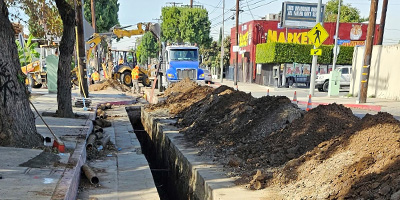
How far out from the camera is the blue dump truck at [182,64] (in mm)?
19641

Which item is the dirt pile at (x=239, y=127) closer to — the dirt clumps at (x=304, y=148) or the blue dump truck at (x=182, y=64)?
the dirt clumps at (x=304, y=148)

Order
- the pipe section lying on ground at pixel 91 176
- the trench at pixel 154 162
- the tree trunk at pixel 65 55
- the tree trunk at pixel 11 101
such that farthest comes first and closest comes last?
the tree trunk at pixel 65 55
the trench at pixel 154 162
the tree trunk at pixel 11 101
the pipe section lying on ground at pixel 91 176

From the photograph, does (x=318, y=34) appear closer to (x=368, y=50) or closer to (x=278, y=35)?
(x=368, y=50)

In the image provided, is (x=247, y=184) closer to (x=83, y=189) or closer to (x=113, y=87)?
(x=83, y=189)

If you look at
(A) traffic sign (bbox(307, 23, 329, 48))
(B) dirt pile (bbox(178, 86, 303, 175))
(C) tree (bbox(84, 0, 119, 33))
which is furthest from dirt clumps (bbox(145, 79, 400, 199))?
(C) tree (bbox(84, 0, 119, 33))

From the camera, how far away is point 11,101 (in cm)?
550

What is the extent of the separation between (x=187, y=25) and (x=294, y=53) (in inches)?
735

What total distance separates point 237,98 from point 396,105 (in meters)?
8.60

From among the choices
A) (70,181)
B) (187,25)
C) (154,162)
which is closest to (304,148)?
(70,181)

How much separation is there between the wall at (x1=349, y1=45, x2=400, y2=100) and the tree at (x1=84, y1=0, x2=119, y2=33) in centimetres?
2622

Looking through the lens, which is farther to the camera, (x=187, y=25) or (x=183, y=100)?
(x=187, y=25)

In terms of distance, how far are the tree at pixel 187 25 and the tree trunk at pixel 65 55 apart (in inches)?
1358

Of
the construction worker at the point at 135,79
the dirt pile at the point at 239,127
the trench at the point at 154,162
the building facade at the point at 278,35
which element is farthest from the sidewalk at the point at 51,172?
the building facade at the point at 278,35

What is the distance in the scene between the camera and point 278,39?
34.9m
